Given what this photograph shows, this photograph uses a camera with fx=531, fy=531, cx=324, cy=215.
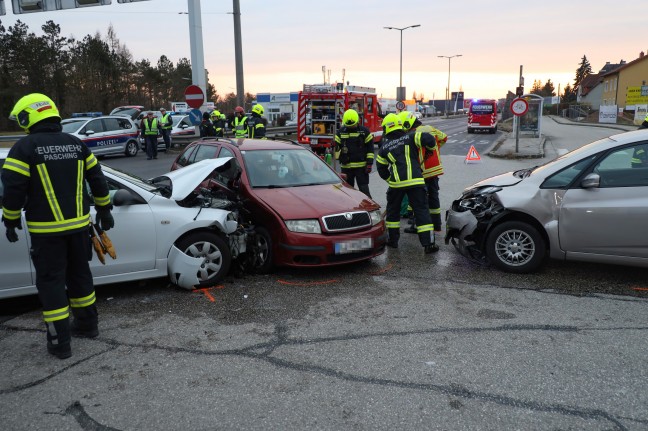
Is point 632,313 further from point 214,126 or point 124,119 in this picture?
point 124,119

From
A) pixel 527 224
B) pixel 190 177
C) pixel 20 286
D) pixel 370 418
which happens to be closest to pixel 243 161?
pixel 190 177

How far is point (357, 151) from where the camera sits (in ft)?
29.7

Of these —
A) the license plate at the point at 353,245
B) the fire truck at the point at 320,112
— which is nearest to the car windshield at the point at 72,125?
the fire truck at the point at 320,112

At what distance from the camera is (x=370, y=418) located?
3.19 m

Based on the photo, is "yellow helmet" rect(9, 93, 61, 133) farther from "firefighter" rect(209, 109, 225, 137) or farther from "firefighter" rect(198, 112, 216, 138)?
"firefighter" rect(198, 112, 216, 138)

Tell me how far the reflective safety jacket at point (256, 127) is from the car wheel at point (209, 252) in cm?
751

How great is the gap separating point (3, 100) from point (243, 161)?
50.6m

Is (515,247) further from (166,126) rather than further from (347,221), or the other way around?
(166,126)

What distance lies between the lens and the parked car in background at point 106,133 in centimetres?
1958

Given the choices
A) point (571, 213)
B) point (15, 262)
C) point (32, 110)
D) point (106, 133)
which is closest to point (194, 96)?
point (106, 133)

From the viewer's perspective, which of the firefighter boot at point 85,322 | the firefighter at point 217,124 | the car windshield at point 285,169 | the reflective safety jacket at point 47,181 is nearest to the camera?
the reflective safety jacket at point 47,181

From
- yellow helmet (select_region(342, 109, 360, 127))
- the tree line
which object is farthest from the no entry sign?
the tree line

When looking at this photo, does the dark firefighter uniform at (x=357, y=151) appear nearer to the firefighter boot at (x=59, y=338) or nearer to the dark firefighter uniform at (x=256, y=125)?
the dark firefighter uniform at (x=256, y=125)

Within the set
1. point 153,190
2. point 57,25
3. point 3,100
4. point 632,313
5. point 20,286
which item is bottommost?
point 632,313
